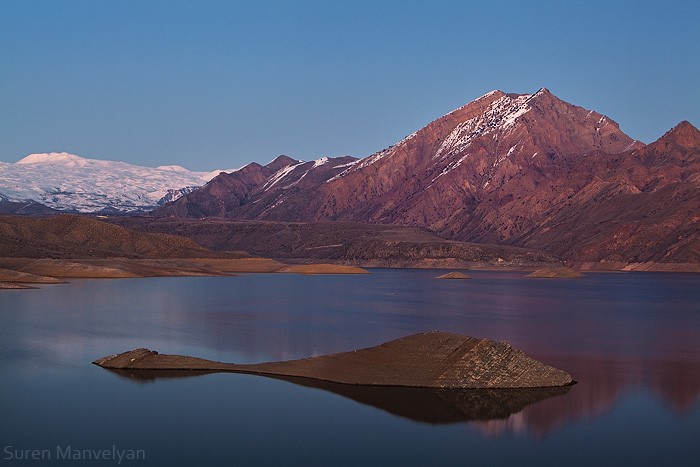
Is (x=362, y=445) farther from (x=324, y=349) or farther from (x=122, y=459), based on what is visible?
(x=324, y=349)

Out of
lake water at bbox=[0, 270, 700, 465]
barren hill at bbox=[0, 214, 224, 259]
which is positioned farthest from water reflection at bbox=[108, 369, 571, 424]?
barren hill at bbox=[0, 214, 224, 259]

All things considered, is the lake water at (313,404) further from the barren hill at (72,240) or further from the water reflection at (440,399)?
the barren hill at (72,240)

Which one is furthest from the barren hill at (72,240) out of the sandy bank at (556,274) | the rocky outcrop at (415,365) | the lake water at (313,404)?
A: the rocky outcrop at (415,365)

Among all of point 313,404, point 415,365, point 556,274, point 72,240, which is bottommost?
point 313,404

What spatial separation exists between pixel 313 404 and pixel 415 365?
6921 mm

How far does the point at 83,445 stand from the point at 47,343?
84.6 feet

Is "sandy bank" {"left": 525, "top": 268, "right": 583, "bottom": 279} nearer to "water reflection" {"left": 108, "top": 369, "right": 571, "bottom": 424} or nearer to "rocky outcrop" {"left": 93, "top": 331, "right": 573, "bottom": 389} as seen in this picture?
"rocky outcrop" {"left": 93, "top": 331, "right": 573, "bottom": 389}

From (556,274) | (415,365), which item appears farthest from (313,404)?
(556,274)

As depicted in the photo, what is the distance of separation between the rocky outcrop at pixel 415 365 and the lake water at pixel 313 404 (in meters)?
1.39

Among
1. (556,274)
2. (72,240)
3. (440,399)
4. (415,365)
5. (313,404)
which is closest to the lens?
(313,404)

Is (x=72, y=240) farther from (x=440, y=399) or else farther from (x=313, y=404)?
(x=440, y=399)

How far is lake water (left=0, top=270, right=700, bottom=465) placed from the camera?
3133 centimetres

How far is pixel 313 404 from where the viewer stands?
1502 inches

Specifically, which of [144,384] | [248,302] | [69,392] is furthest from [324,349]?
[248,302]
